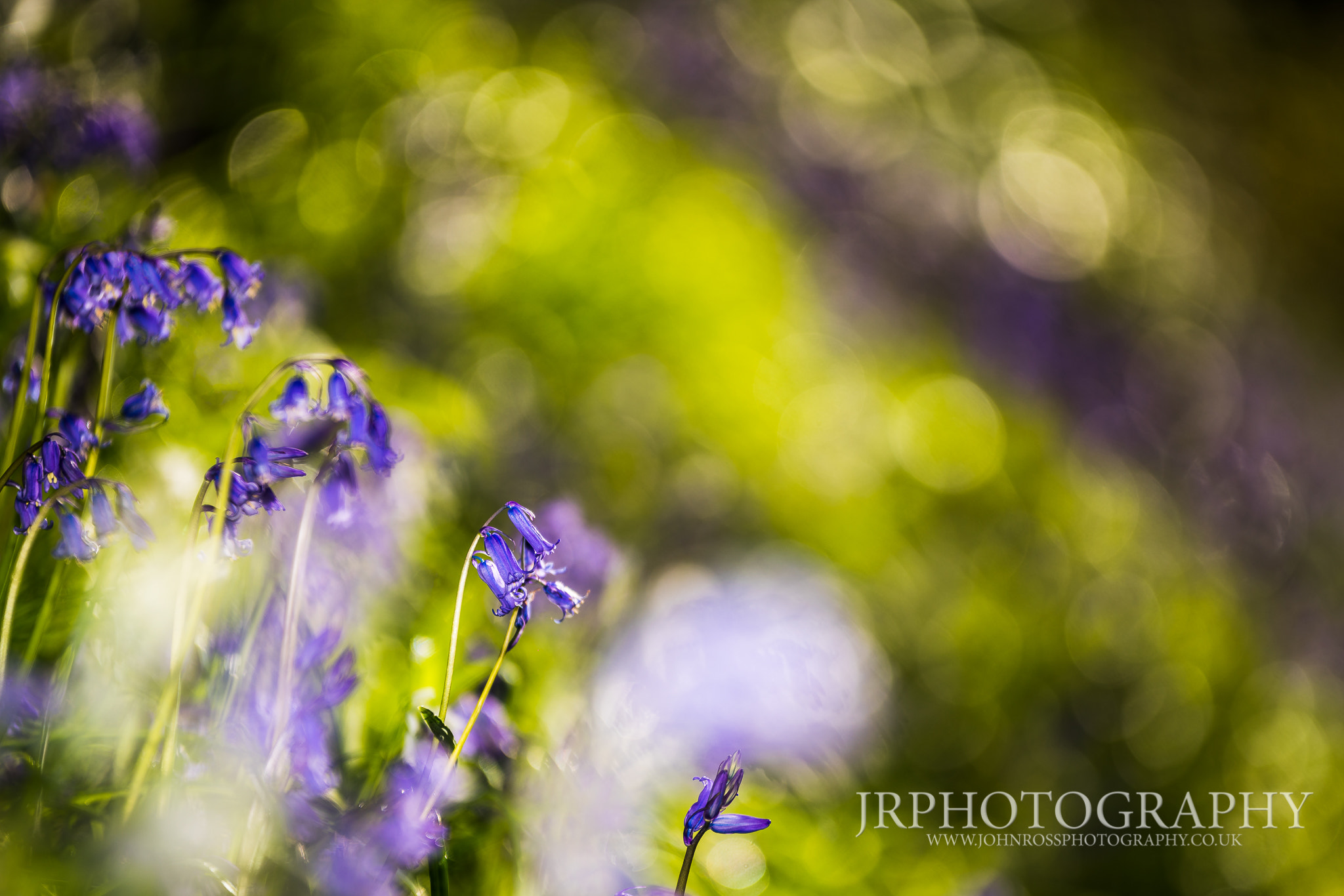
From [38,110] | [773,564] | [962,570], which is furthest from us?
[962,570]

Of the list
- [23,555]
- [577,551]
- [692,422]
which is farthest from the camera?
[692,422]

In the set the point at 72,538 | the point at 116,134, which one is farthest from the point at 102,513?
the point at 116,134

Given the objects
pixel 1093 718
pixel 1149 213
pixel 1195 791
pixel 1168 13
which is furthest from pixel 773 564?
pixel 1168 13

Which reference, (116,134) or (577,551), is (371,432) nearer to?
(577,551)

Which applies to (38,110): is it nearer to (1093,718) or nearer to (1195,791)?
(1093,718)

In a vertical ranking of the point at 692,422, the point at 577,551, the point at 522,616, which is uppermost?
the point at 522,616

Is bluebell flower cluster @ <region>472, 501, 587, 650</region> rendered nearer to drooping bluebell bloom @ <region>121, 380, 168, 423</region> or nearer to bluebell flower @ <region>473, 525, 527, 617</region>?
bluebell flower @ <region>473, 525, 527, 617</region>

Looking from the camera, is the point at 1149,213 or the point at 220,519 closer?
the point at 220,519
